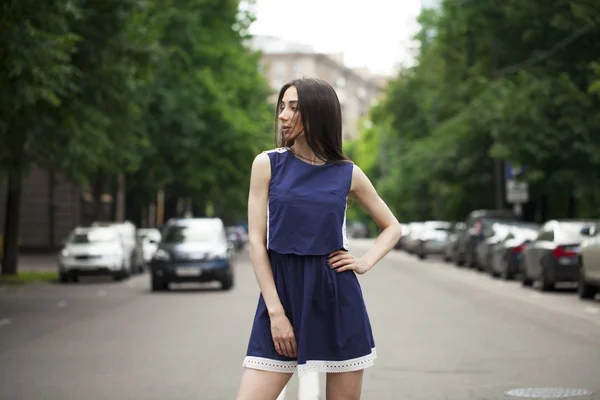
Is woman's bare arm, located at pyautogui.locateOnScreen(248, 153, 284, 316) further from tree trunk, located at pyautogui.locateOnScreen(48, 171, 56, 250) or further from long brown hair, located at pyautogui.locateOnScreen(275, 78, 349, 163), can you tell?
tree trunk, located at pyautogui.locateOnScreen(48, 171, 56, 250)

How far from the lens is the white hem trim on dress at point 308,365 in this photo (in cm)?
447

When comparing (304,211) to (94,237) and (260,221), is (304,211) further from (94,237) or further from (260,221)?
(94,237)

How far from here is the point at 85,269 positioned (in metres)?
32.9

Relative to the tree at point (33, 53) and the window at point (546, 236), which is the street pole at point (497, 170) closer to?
the window at point (546, 236)

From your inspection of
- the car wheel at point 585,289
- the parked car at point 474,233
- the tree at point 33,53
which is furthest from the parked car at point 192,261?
the parked car at point 474,233

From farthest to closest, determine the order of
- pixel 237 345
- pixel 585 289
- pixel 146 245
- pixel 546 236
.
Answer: pixel 146 245, pixel 546 236, pixel 585 289, pixel 237 345

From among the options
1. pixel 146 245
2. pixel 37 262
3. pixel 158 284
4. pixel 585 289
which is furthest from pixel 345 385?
pixel 37 262

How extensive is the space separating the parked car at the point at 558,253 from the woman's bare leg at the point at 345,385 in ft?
65.8

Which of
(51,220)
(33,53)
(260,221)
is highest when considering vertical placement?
(33,53)

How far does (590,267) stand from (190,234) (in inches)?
385

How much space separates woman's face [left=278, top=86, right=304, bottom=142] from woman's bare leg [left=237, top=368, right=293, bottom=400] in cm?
87

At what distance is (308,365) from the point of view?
4.48m

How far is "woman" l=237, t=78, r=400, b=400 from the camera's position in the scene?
449cm

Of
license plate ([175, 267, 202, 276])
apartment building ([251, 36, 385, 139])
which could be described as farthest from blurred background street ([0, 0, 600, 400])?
apartment building ([251, 36, 385, 139])
